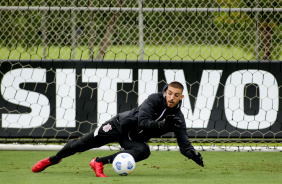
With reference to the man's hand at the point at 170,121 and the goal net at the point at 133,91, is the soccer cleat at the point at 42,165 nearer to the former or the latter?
the man's hand at the point at 170,121

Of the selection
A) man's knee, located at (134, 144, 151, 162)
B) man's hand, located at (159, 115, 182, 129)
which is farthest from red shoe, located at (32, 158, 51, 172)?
man's hand, located at (159, 115, 182, 129)

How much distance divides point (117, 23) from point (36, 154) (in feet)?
8.08

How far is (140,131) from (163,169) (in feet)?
2.35

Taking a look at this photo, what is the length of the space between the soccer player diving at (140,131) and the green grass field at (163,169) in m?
0.19

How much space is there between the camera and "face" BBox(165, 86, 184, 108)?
6.09 metres

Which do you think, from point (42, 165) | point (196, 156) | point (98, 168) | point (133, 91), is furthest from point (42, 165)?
point (133, 91)

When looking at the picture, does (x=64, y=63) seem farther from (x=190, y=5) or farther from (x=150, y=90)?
(x=190, y=5)

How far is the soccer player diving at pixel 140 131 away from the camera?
610 cm

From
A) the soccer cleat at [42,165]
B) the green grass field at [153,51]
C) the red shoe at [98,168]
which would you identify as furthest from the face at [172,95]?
the green grass field at [153,51]

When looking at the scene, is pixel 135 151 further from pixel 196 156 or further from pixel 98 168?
pixel 196 156

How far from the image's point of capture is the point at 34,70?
8.59m

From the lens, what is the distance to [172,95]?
239 inches

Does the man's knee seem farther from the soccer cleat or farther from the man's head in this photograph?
the soccer cleat

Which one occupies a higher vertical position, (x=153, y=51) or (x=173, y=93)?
(x=153, y=51)
